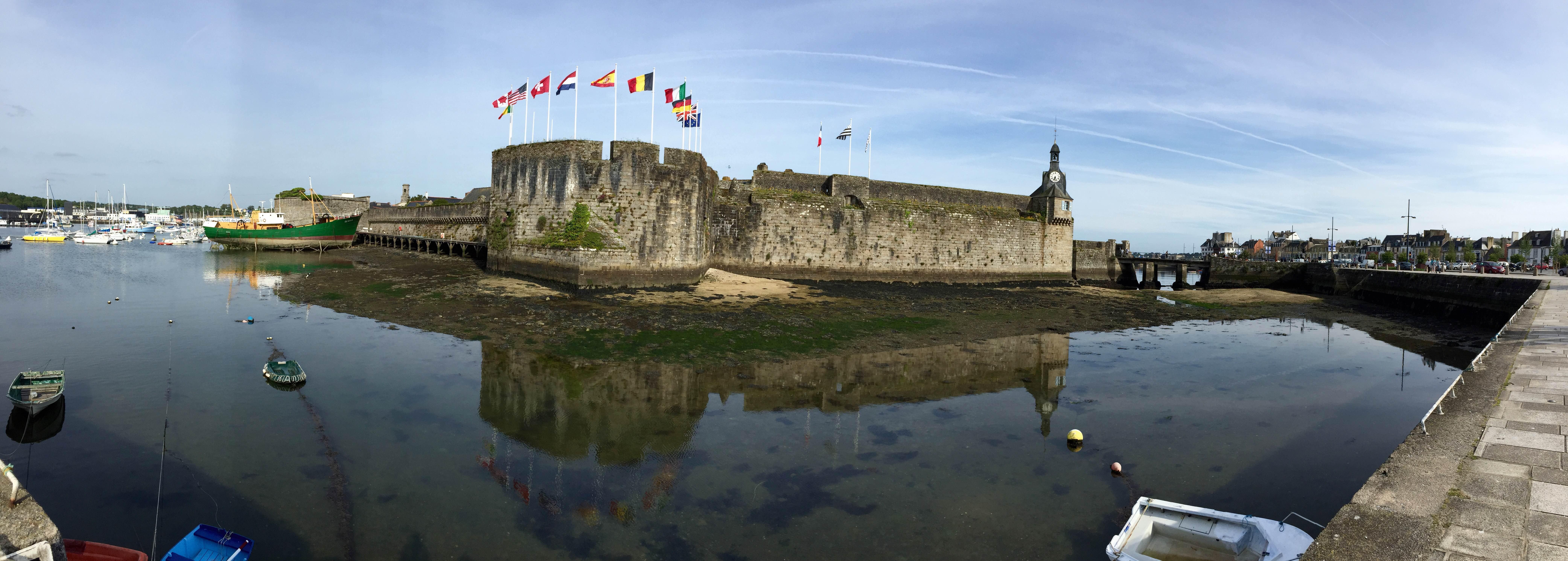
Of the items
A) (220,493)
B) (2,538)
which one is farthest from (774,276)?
(2,538)

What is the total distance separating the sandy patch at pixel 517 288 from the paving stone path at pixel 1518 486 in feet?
56.3

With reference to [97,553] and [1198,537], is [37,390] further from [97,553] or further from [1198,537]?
[1198,537]

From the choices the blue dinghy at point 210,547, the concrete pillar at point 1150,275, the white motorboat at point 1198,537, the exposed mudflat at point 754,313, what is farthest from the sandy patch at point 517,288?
the concrete pillar at point 1150,275

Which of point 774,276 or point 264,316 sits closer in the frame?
point 264,316

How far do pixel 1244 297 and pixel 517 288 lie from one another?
1104 inches

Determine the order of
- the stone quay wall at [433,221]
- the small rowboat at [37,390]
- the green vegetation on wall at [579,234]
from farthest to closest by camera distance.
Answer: the stone quay wall at [433,221] < the green vegetation on wall at [579,234] < the small rowboat at [37,390]

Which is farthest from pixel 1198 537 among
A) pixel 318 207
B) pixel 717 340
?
pixel 318 207

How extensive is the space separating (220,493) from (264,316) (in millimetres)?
10479

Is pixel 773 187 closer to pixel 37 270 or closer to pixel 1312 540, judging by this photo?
pixel 1312 540

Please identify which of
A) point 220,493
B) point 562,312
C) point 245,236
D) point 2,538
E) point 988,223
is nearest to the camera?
point 2,538

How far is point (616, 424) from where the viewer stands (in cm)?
764

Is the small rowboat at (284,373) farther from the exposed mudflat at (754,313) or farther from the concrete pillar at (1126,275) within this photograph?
the concrete pillar at (1126,275)

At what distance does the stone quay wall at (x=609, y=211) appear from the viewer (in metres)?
20.0

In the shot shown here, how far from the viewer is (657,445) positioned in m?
7.09
